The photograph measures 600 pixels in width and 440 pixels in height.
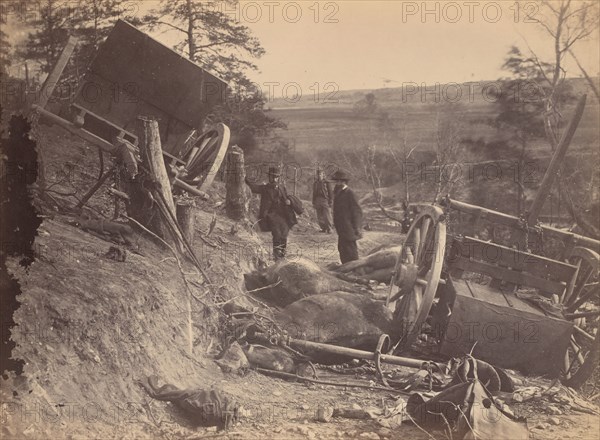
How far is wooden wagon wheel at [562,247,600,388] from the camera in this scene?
447cm

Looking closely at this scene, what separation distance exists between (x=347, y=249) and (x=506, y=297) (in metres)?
2.57

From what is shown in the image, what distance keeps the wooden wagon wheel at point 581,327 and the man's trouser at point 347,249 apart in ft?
8.72

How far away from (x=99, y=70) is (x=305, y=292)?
3.21 metres

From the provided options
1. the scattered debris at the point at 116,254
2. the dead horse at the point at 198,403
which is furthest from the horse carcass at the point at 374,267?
the dead horse at the point at 198,403

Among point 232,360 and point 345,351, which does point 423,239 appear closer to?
point 345,351

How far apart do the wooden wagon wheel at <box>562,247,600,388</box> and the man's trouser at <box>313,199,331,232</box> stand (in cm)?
423

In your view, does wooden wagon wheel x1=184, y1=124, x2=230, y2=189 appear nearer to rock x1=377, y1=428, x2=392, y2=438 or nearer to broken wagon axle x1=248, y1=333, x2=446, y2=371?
broken wagon axle x1=248, y1=333, x2=446, y2=371

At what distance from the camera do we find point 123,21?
4.81 m

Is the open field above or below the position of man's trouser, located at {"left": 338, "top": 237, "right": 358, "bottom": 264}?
above

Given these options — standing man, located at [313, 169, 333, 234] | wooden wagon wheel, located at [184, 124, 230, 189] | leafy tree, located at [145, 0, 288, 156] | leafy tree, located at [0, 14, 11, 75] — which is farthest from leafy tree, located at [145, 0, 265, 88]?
standing man, located at [313, 169, 333, 234]

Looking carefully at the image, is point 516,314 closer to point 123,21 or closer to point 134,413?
point 134,413

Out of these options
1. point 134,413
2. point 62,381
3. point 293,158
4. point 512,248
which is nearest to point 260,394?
point 134,413

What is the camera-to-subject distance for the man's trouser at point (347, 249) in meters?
6.88

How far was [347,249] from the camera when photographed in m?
6.93
